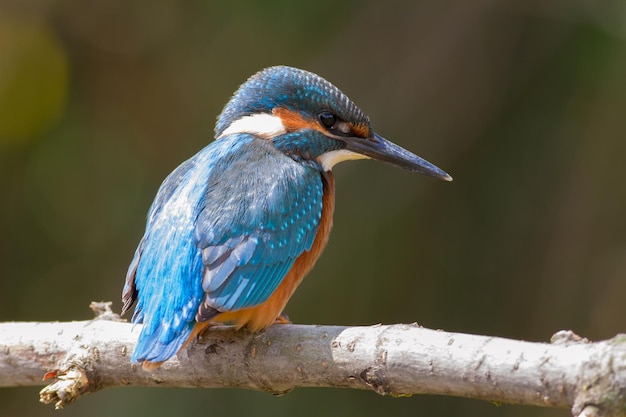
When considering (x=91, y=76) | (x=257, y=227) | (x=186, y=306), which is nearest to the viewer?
(x=186, y=306)

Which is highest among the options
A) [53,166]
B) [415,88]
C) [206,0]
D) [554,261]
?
[206,0]

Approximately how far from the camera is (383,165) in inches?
174

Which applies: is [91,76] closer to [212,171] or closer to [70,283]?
A: [70,283]

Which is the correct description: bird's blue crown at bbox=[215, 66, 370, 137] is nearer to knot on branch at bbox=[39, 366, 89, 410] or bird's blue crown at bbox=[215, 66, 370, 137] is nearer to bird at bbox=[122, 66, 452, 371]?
bird at bbox=[122, 66, 452, 371]

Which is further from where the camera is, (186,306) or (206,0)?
(206,0)

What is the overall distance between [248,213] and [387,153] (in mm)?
657

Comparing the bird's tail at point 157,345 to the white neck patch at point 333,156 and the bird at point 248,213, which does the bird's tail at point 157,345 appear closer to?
the bird at point 248,213

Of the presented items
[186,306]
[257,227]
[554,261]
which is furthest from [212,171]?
[554,261]

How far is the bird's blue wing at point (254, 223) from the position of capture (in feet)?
7.78

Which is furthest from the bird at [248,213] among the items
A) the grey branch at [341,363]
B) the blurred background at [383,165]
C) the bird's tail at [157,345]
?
the blurred background at [383,165]

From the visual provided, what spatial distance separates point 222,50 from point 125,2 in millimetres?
594

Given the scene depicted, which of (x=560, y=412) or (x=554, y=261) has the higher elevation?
(x=554, y=261)

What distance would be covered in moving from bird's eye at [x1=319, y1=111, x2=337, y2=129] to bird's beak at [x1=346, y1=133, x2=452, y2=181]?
8 centimetres

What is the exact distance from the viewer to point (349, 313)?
4.43 m
